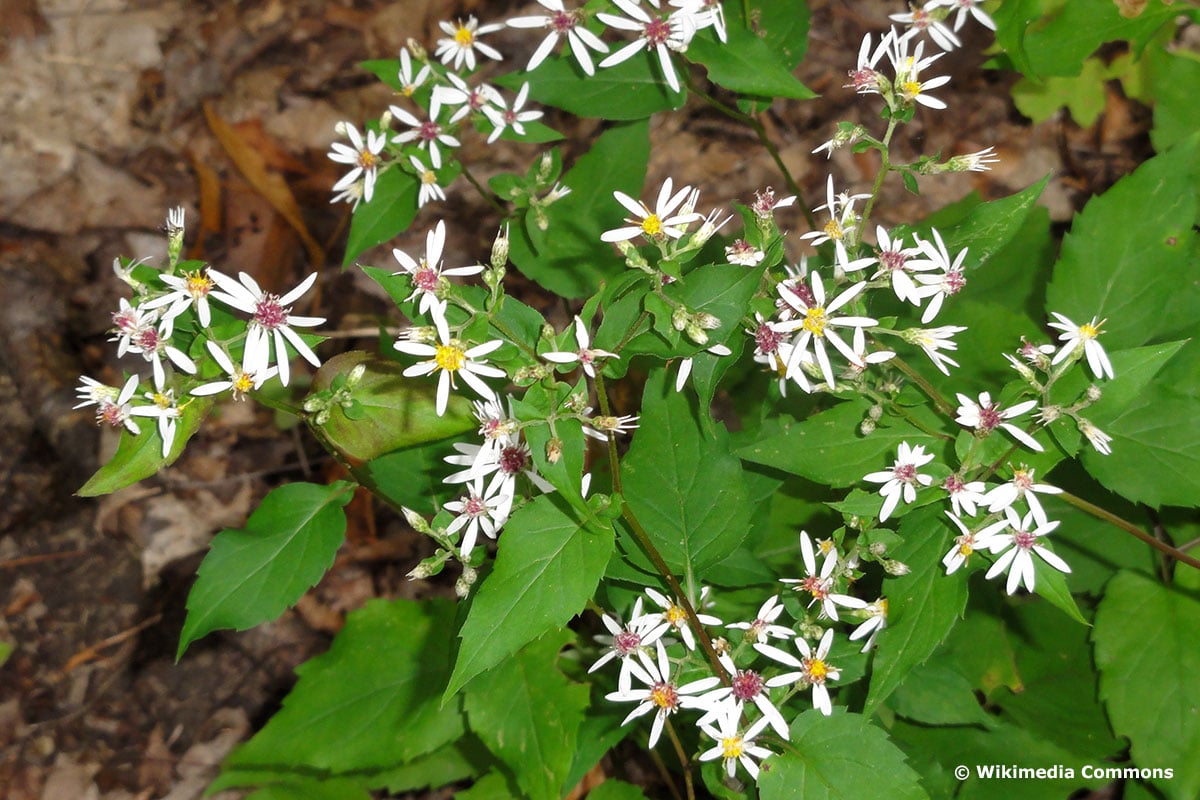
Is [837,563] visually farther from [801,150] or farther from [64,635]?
[64,635]

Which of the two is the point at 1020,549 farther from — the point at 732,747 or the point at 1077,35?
the point at 1077,35

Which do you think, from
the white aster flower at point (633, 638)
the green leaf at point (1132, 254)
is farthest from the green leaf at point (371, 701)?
the green leaf at point (1132, 254)

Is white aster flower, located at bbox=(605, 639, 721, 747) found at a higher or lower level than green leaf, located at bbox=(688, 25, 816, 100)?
lower

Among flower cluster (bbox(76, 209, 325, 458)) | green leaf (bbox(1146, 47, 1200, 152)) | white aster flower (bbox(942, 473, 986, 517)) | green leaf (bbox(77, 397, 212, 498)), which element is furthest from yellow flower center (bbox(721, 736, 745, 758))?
green leaf (bbox(1146, 47, 1200, 152))

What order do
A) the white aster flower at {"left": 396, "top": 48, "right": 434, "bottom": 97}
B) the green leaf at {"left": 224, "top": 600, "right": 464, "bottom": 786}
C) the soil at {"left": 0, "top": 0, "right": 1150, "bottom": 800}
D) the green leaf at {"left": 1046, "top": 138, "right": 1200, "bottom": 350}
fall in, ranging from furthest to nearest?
the soil at {"left": 0, "top": 0, "right": 1150, "bottom": 800} → the white aster flower at {"left": 396, "top": 48, "right": 434, "bottom": 97} → the green leaf at {"left": 224, "top": 600, "right": 464, "bottom": 786} → the green leaf at {"left": 1046, "top": 138, "right": 1200, "bottom": 350}

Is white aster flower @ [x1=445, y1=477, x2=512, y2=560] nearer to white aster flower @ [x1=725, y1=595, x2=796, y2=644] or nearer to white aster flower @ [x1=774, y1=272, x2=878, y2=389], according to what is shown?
white aster flower @ [x1=725, y1=595, x2=796, y2=644]

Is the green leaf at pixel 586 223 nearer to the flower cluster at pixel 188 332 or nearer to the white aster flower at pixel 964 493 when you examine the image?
the flower cluster at pixel 188 332
